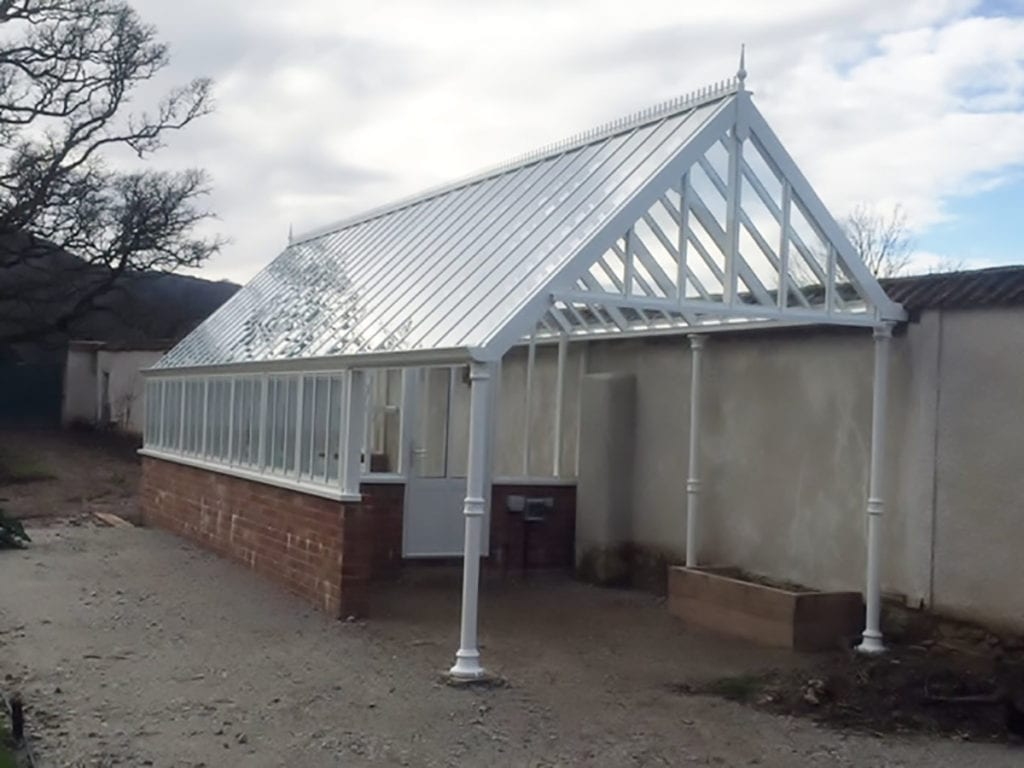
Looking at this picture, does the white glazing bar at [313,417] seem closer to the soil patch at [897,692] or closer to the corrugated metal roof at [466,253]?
the corrugated metal roof at [466,253]

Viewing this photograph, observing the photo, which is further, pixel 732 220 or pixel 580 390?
pixel 580 390

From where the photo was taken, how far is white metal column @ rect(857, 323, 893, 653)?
9461 millimetres

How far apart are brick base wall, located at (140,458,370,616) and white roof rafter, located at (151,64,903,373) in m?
1.49

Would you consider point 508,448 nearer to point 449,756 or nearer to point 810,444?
point 810,444

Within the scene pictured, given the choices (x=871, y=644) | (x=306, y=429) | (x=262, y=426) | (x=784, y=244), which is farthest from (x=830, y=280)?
(x=262, y=426)

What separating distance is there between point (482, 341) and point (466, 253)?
2594mm

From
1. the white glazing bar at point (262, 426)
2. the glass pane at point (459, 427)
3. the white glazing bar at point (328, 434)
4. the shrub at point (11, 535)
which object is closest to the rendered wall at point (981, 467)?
the white glazing bar at point (328, 434)

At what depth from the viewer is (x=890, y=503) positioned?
9.81 metres

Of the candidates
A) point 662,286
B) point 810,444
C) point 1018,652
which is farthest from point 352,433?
point 1018,652

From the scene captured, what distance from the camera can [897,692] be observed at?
26.7 feet

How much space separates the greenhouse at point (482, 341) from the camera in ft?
30.5

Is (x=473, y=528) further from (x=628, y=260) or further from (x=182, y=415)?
(x=182, y=415)

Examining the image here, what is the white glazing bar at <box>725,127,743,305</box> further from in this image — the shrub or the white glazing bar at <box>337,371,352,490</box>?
→ the shrub

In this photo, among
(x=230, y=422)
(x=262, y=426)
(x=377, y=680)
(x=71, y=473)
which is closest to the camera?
(x=377, y=680)
